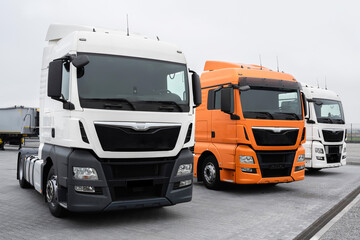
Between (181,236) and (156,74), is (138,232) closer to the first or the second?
(181,236)

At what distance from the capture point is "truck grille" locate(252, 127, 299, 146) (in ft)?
27.3

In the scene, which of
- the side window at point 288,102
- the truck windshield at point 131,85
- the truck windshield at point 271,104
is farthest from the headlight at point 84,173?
the side window at point 288,102

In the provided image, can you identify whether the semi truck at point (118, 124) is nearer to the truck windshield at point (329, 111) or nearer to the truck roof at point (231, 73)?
the truck roof at point (231, 73)

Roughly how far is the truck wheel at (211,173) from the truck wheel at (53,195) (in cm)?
411

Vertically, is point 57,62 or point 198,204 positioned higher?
point 57,62

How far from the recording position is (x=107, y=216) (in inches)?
248

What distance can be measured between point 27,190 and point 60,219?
3546 millimetres

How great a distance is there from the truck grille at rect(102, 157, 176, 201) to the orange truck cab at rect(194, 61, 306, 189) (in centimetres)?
290

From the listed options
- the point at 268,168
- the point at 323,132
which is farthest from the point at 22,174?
the point at 323,132

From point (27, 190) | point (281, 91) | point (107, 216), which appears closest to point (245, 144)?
point (281, 91)

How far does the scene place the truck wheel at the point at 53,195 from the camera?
234 inches

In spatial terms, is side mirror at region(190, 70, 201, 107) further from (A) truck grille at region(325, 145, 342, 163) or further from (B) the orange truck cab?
(A) truck grille at region(325, 145, 342, 163)

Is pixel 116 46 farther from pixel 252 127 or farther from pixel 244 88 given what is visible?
pixel 252 127

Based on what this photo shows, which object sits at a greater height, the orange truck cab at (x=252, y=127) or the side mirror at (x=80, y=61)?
the side mirror at (x=80, y=61)
